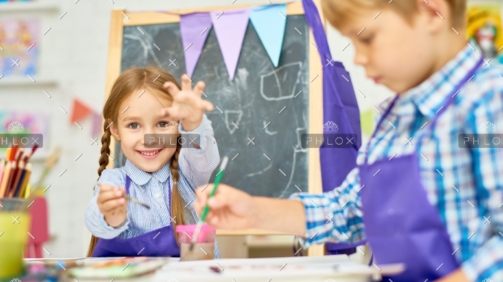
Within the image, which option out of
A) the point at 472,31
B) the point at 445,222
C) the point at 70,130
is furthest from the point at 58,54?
the point at 445,222

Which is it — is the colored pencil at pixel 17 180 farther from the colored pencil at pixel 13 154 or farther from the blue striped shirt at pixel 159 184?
the blue striped shirt at pixel 159 184

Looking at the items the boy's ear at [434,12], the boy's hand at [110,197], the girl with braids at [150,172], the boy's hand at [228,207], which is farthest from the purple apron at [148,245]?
the boy's ear at [434,12]

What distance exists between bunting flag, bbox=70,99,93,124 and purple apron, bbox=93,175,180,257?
4.89ft

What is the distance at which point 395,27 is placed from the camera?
694 mm

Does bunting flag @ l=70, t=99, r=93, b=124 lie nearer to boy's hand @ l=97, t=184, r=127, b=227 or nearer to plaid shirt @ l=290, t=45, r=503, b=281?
boy's hand @ l=97, t=184, r=127, b=227

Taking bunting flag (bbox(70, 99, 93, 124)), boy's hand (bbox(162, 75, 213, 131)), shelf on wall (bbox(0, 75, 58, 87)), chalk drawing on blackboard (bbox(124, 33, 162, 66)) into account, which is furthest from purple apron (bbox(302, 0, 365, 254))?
shelf on wall (bbox(0, 75, 58, 87))

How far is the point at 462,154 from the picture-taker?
2.09 ft

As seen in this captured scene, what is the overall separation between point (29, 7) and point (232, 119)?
1495 millimetres

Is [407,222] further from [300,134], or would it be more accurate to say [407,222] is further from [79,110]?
[79,110]

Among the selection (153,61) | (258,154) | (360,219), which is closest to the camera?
(360,219)

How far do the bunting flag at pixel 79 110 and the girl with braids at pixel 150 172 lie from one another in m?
1.21

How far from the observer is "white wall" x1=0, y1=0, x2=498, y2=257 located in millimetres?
2605

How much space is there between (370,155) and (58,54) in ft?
7.56

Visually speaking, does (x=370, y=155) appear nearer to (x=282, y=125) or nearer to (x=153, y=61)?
(x=282, y=125)
